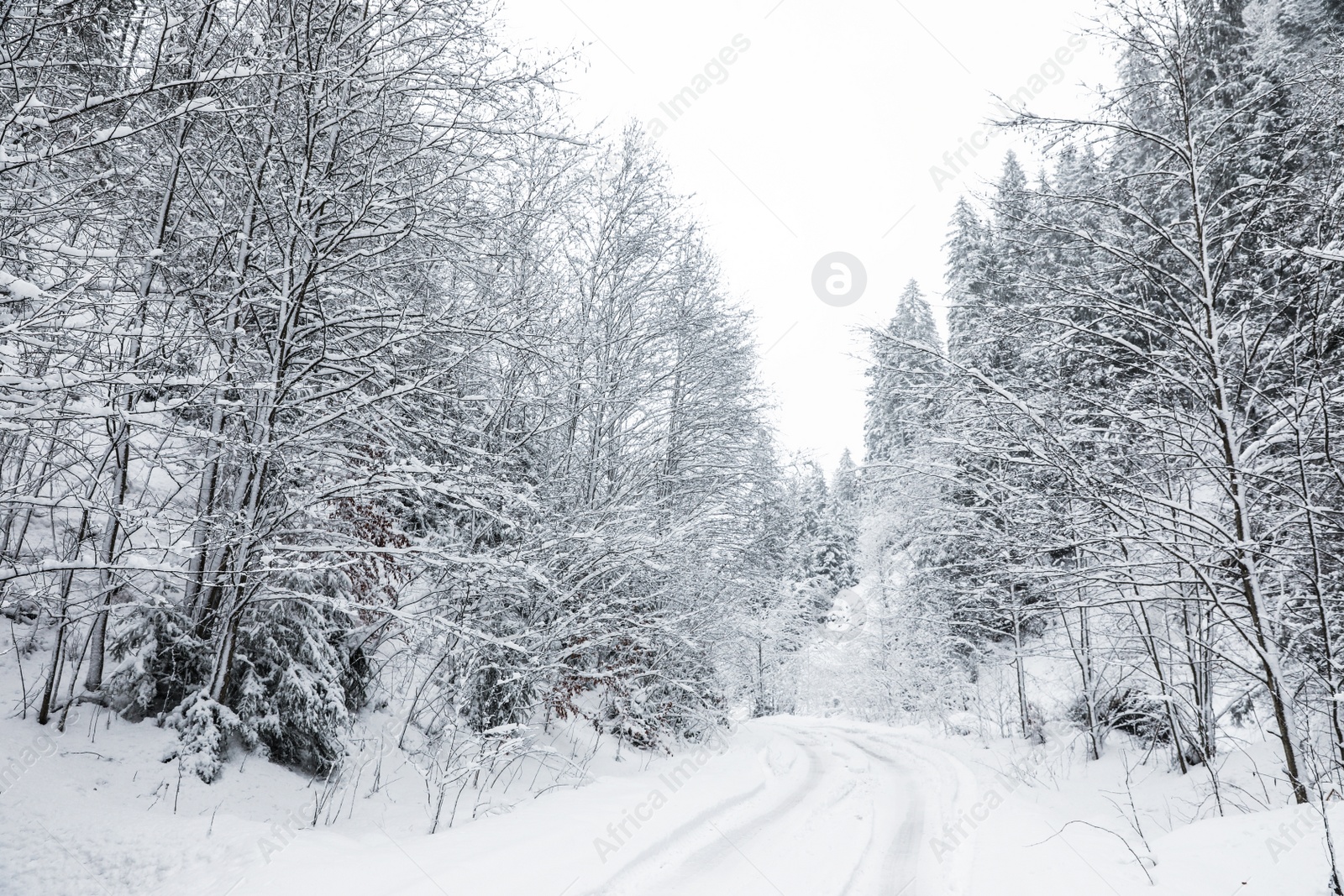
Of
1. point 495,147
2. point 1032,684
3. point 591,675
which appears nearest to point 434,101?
point 495,147

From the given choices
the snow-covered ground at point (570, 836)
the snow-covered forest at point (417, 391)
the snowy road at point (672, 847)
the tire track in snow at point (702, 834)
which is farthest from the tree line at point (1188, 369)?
the tire track in snow at point (702, 834)

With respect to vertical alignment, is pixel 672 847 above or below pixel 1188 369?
below

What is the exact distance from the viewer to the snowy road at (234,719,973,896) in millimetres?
4180

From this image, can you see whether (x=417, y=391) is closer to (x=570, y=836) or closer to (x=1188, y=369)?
(x=570, y=836)

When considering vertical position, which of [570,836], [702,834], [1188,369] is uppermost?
[1188,369]

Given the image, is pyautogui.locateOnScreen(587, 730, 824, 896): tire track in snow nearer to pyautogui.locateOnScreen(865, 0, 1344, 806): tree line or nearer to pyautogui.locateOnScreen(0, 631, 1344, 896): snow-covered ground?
pyautogui.locateOnScreen(0, 631, 1344, 896): snow-covered ground

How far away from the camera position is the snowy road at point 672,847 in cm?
418

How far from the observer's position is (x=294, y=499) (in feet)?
16.6

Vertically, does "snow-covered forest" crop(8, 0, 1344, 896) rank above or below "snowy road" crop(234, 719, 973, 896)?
above

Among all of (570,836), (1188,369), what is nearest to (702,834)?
(570,836)

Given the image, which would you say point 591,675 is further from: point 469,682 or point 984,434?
point 984,434

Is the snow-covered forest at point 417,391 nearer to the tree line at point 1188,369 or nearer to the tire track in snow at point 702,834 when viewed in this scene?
the tree line at point 1188,369

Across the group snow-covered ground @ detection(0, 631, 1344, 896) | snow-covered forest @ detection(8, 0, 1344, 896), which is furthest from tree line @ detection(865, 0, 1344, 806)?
snow-covered ground @ detection(0, 631, 1344, 896)

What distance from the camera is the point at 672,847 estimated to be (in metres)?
5.59
